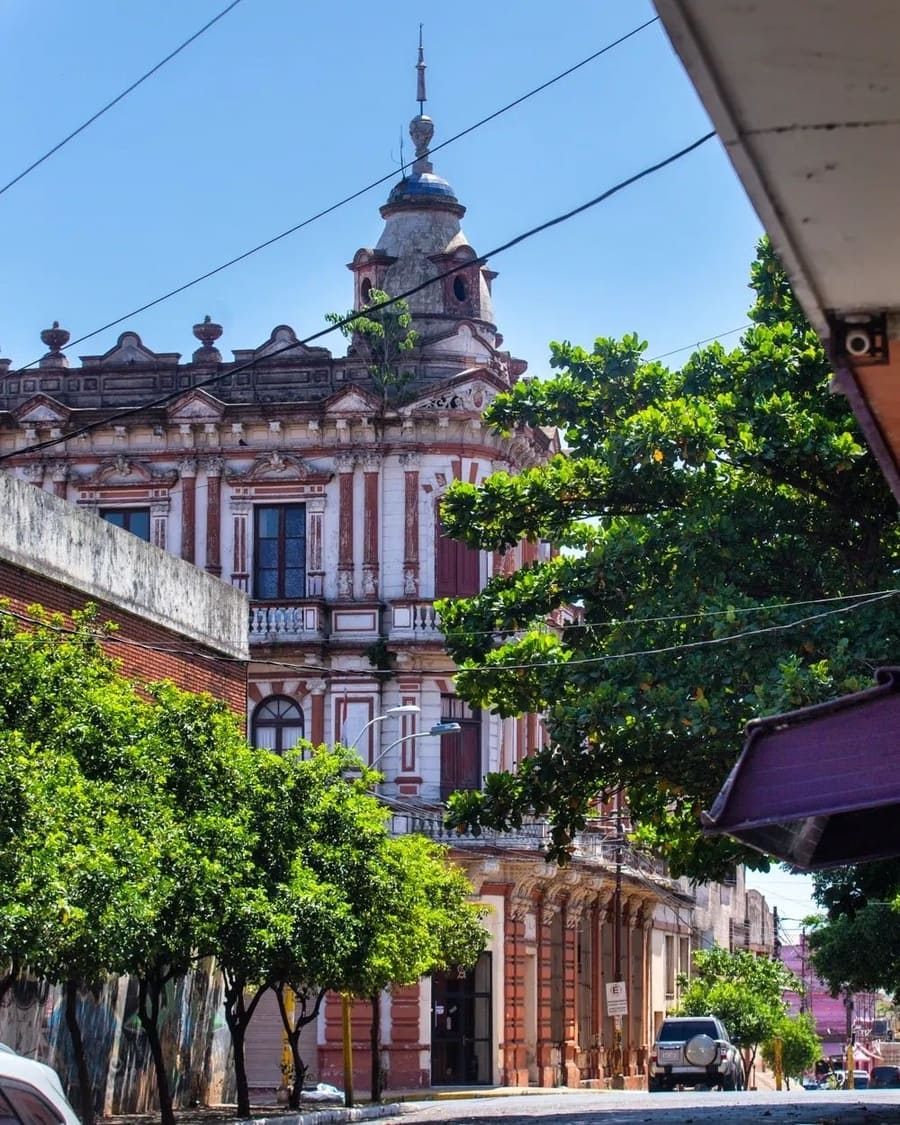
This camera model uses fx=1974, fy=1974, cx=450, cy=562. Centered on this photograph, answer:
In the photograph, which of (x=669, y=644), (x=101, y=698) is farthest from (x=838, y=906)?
(x=101, y=698)

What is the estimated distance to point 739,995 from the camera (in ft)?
180

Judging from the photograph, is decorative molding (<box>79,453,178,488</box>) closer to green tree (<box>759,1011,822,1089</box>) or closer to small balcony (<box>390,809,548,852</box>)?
small balcony (<box>390,809,548,852</box>)

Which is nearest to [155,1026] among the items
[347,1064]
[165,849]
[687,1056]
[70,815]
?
[165,849]

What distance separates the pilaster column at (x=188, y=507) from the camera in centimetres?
4491

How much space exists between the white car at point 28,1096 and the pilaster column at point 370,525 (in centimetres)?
3528

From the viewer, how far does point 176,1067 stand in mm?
30375

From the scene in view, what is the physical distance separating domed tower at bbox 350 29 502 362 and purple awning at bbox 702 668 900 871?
36.8 meters

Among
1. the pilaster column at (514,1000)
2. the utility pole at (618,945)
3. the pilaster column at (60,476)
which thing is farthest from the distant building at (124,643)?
the utility pole at (618,945)

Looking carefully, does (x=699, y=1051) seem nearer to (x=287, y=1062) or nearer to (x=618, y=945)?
(x=287, y=1062)

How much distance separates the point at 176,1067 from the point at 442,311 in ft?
70.3

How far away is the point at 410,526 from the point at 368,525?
969 mm

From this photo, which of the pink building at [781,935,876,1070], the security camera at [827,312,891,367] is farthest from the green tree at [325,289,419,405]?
the pink building at [781,935,876,1070]

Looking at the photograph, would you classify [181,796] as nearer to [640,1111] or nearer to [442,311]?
[640,1111]

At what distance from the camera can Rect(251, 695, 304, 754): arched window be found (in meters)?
44.2
